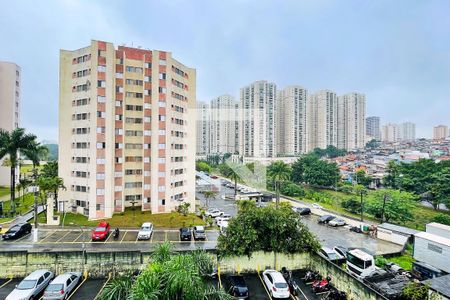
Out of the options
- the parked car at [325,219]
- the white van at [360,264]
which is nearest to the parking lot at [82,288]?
the white van at [360,264]

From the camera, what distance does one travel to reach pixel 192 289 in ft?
27.7

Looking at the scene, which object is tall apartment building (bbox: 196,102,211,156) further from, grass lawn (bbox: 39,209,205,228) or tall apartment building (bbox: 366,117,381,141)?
tall apartment building (bbox: 366,117,381,141)

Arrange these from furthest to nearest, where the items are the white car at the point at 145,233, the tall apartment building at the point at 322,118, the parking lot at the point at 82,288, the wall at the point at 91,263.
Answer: the tall apartment building at the point at 322,118 → the white car at the point at 145,233 → the wall at the point at 91,263 → the parking lot at the point at 82,288

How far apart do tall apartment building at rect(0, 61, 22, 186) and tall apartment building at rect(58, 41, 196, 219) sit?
24.8m

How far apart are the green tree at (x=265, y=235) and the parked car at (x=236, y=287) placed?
6.60 ft

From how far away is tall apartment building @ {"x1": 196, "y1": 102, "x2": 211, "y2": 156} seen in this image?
235ft

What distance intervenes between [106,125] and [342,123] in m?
95.1

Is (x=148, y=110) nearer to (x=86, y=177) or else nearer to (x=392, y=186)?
(x=86, y=177)

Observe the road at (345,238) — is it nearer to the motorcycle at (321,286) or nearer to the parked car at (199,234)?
the motorcycle at (321,286)

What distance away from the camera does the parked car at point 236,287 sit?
1406 cm

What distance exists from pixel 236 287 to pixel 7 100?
5644 cm

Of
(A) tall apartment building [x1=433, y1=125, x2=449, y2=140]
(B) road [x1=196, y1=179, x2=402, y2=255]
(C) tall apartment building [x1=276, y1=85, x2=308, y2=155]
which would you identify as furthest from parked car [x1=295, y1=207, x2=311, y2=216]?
(A) tall apartment building [x1=433, y1=125, x2=449, y2=140]

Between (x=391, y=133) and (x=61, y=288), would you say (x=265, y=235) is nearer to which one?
(x=61, y=288)

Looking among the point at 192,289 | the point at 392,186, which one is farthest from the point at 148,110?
the point at 392,186
